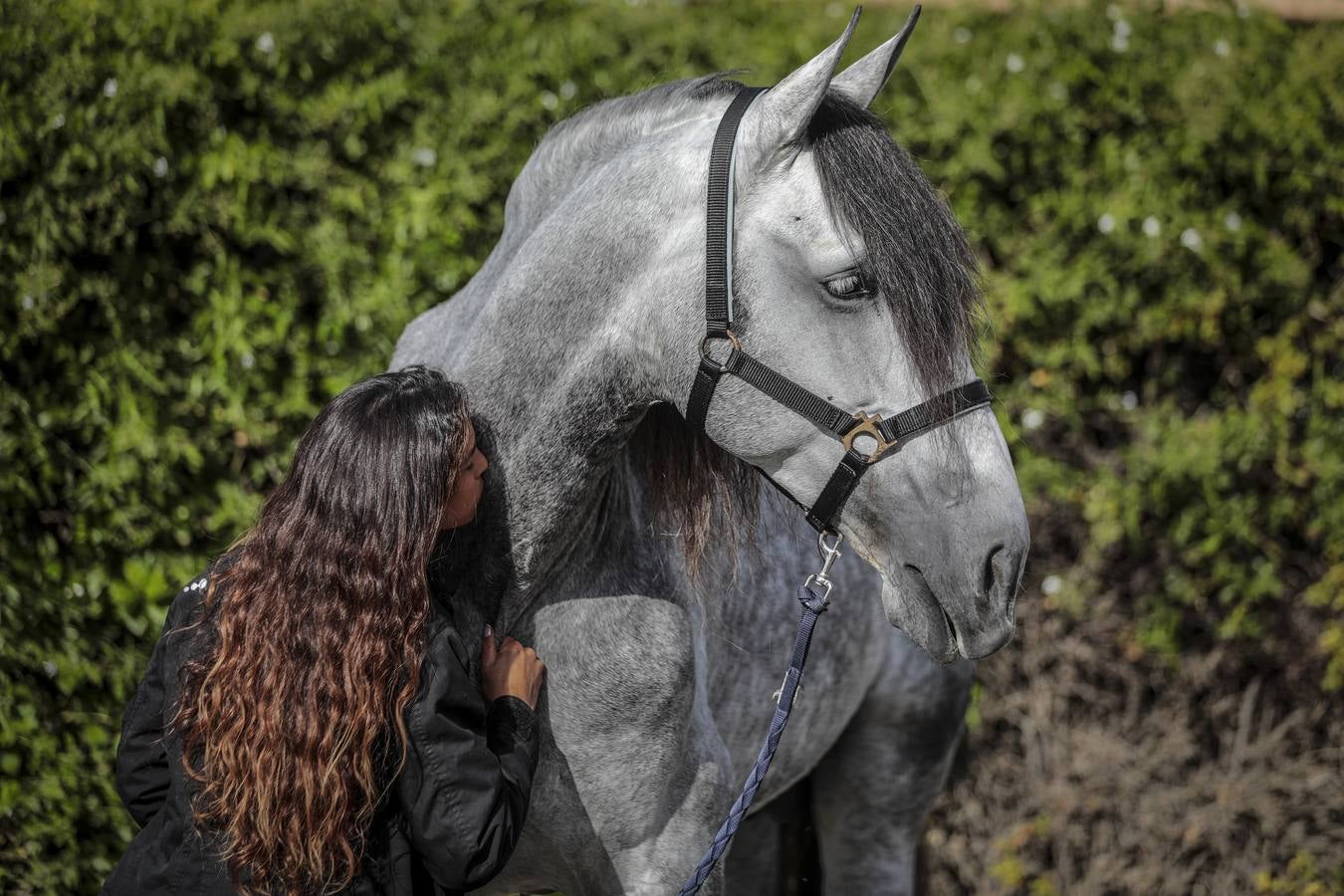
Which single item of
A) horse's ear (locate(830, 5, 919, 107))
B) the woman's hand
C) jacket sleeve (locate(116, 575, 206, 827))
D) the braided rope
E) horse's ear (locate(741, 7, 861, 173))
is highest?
horse's ear (locate(741, 7, 861, 173))

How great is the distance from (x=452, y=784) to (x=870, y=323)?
34.4 inches

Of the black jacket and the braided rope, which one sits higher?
the black jacket

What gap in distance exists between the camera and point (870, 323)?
1.67 metres

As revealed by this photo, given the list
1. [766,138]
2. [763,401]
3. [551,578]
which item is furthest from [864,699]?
[766,138]

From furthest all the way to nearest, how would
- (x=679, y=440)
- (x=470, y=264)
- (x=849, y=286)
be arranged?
(x=470, y=264) → (x=679, y=440) → (x=849, y=286)

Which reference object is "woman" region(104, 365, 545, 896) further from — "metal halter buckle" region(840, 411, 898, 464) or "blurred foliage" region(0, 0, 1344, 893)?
"blurred foliage" region(0, 0, 1344, 893)

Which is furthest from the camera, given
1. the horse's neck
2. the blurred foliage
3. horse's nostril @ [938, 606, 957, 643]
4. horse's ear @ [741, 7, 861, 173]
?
the blurred foliage

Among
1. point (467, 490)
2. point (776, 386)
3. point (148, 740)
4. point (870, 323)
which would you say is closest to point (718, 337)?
point (776, 386)

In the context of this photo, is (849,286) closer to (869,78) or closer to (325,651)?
(869,78)

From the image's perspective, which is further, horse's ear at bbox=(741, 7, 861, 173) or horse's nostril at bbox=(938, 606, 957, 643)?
horse's nostril at bbox=(938, 606, 957, 643)

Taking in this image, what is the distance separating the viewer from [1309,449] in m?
3.99

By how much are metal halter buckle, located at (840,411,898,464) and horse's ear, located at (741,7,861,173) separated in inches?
15.0

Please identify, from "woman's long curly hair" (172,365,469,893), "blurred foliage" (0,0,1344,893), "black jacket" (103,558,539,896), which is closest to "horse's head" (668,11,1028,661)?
"woman's long curly hair" (172,365,469,893)

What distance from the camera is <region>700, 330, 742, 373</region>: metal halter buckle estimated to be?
1.68 m
